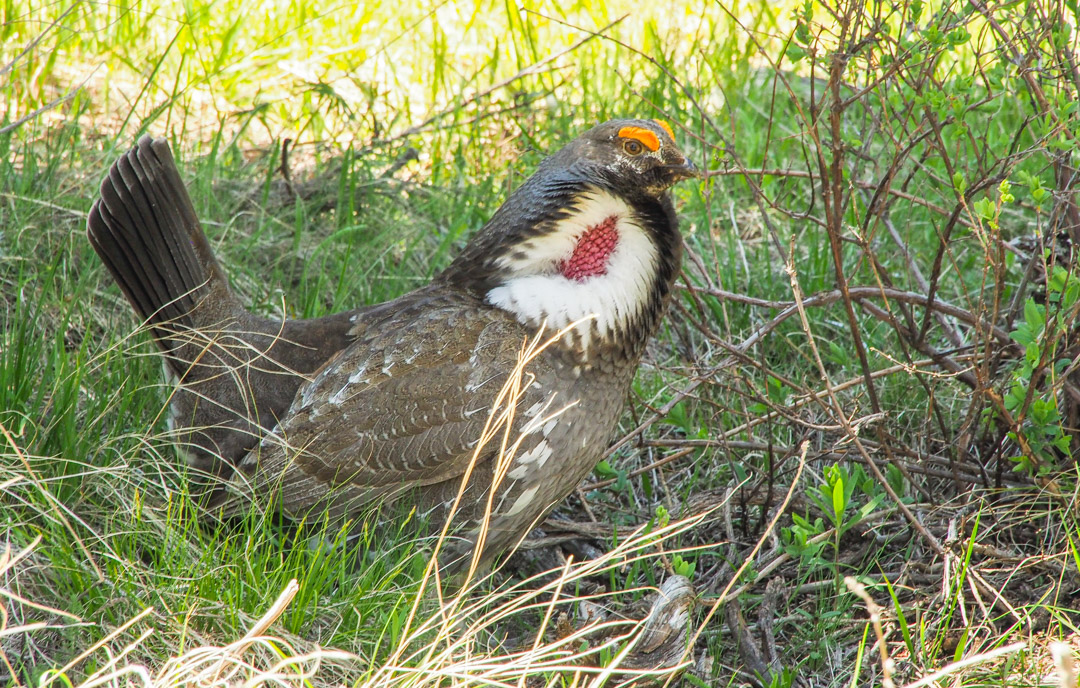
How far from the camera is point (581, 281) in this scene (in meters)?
3.03

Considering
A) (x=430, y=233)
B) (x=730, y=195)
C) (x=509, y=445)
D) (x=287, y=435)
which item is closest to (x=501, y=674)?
(x=509, y=445)

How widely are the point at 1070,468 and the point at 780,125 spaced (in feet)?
8.75

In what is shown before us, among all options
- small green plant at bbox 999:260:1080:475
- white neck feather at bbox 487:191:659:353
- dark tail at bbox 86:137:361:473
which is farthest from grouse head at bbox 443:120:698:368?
small green plant at bbox 999:260:1080:475

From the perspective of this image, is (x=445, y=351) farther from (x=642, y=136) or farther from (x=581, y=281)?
(x=642, y=136)

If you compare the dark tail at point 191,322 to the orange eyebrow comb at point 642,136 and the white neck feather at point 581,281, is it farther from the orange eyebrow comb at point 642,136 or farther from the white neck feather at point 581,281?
the orange eyebrow comb at point 642,136

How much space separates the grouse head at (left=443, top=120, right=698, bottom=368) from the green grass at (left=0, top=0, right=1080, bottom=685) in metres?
0.24

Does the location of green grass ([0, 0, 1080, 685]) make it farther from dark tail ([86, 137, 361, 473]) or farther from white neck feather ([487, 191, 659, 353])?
white neck feather ([487, 191, 659, 353])

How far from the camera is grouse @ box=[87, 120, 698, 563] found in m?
2.96

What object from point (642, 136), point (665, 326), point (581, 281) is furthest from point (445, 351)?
point (665, 326)

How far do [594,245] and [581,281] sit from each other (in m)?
0.11

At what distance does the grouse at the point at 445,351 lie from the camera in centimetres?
296

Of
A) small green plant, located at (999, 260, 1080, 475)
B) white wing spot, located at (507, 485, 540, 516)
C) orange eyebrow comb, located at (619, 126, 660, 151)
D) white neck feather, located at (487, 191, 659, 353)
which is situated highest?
orange eyebrow comb, located at (619, 126, 660, 151)

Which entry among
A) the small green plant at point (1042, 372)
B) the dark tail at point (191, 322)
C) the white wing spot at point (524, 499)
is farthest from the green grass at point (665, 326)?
the white wing spot at point (524, 499)

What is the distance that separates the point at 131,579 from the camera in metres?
2.47
